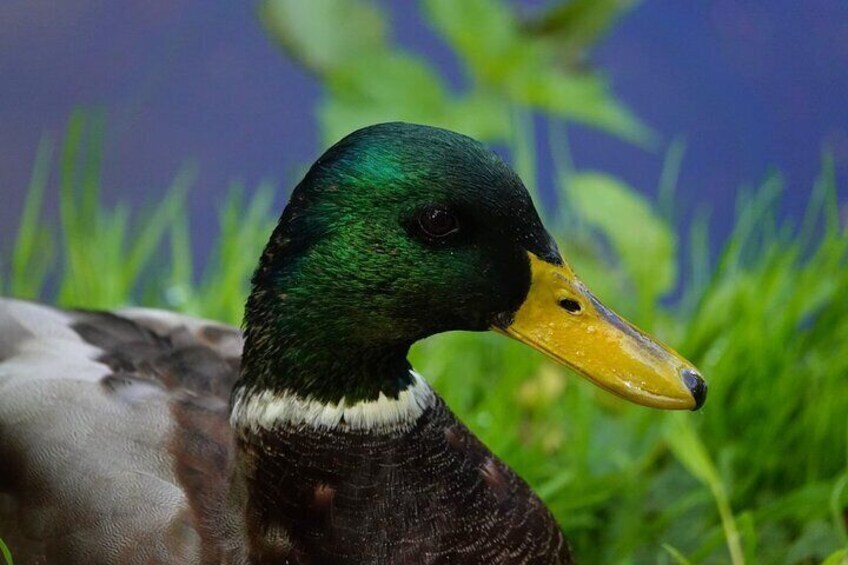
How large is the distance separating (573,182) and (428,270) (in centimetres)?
141

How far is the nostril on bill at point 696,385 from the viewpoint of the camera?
47.5 inches

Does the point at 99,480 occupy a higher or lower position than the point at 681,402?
lower

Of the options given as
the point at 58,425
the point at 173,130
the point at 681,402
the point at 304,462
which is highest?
the point at 681,402

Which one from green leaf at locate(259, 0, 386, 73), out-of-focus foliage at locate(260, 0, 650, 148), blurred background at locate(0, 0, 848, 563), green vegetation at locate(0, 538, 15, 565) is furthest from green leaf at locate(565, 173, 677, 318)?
green vegetation at locate(0, 538, 15, 565)

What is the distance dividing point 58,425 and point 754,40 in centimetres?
254

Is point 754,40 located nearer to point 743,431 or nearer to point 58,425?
point 743,431

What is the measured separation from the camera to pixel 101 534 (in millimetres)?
1351

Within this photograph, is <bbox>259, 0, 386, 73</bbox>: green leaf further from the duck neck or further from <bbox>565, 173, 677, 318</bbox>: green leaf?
the duck neck

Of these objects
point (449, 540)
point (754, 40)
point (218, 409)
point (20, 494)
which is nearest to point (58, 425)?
point (20, 494)

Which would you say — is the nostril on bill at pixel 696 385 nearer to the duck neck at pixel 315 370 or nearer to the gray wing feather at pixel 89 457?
the duck neck at pixel 315 370

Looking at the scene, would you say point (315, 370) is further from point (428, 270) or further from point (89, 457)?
point (89, 457)

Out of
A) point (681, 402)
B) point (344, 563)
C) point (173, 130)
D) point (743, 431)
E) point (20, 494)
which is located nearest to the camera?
point (681, 402)

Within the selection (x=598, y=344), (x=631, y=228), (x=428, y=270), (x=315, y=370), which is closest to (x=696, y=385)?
(x=598, y=344)

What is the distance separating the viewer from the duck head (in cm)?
120
